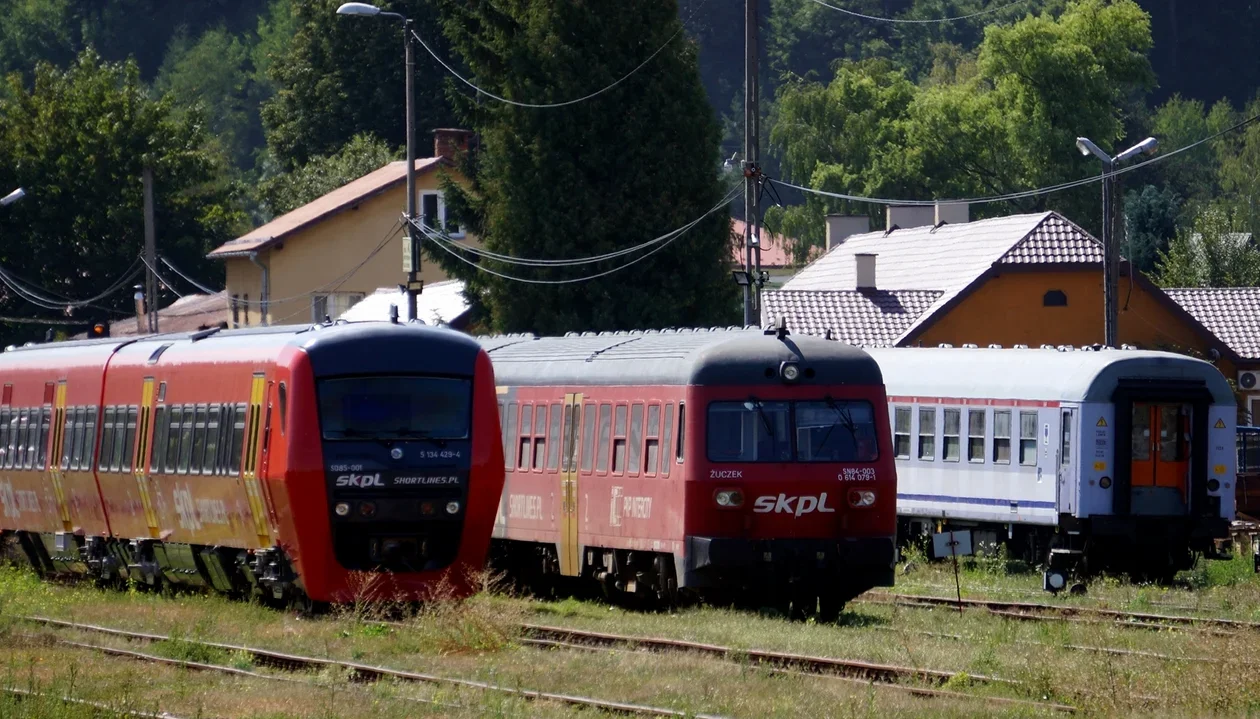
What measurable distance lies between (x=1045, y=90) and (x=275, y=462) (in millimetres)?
64405

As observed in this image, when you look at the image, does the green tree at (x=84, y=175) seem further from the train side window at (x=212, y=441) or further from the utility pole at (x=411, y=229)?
the train side window at (x=212, y=441)

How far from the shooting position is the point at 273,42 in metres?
122

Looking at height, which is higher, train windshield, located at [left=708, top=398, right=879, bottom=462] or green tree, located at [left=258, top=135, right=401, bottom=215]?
green tree, located at [left=258, top=135, right=401, bottom=215]

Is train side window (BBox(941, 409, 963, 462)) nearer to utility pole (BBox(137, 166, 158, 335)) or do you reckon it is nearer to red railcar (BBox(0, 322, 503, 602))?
red railcar (BBox(0, 322, 503, 602))

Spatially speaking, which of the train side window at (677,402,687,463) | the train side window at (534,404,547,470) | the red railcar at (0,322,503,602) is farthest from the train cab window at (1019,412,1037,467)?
the red railcar at (0,322,503,602)

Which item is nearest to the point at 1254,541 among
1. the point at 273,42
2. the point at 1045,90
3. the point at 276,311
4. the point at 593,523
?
the point at 593,523

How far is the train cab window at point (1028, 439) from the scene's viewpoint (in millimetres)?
27141

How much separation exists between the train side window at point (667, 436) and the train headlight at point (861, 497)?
1817mm

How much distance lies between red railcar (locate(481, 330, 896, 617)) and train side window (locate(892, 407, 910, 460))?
27.9 feet

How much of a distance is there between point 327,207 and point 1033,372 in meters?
39.6

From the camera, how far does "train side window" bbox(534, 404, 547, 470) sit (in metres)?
23.9

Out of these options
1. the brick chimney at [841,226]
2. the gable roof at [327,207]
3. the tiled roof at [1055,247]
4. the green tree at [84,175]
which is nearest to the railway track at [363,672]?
the tiled roof at [1055,247]

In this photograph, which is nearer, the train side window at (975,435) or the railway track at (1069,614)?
the railway track at (1069,614)

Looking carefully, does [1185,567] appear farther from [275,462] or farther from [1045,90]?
[1045,90]
